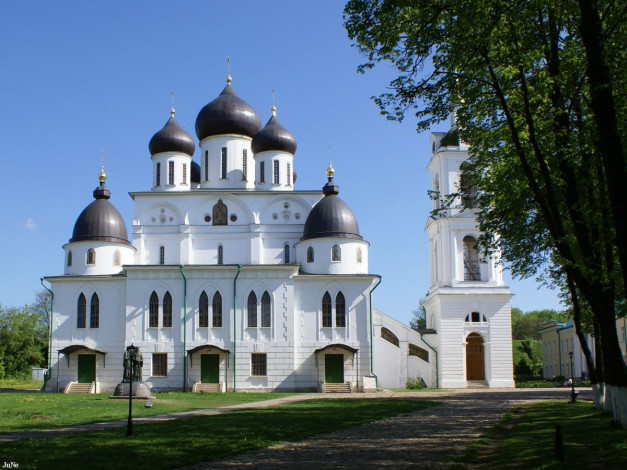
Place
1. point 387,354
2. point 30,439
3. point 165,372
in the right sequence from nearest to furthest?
point 30,439 → point 165,372 → point 387,354

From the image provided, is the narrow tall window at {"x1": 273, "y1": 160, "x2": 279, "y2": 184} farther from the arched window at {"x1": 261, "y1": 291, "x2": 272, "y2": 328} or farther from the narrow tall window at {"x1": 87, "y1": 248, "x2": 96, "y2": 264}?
the narrow tall window at {"x1": 87, "y1": 248, "x2": 96, "y2": 264}

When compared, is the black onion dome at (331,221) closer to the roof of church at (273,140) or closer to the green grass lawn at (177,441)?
the roof of church at (273,140)

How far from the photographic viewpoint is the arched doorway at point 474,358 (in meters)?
38.7

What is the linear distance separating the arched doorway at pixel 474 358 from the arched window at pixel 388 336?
4.15 metres

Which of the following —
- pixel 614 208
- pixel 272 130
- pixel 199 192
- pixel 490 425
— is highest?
pixel 272 130

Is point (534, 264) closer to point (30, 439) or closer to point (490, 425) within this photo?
point (490, 425)

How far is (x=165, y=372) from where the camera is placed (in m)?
34.6

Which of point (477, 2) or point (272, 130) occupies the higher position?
point (272, 130)

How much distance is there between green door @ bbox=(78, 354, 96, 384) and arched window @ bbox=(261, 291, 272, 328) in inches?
353

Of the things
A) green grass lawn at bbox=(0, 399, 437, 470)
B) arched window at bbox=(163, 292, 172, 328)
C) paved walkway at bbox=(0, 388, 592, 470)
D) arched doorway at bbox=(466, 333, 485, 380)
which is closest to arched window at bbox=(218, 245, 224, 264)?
arched window at bbox=(163, 292, 172, 328)

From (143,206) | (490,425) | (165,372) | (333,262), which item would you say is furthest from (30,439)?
(143,206)

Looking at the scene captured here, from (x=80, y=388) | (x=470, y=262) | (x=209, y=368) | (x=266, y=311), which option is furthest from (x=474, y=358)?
(x=80, y=388)

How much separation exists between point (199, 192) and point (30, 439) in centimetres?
2583

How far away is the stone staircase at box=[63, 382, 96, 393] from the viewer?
3412cm
